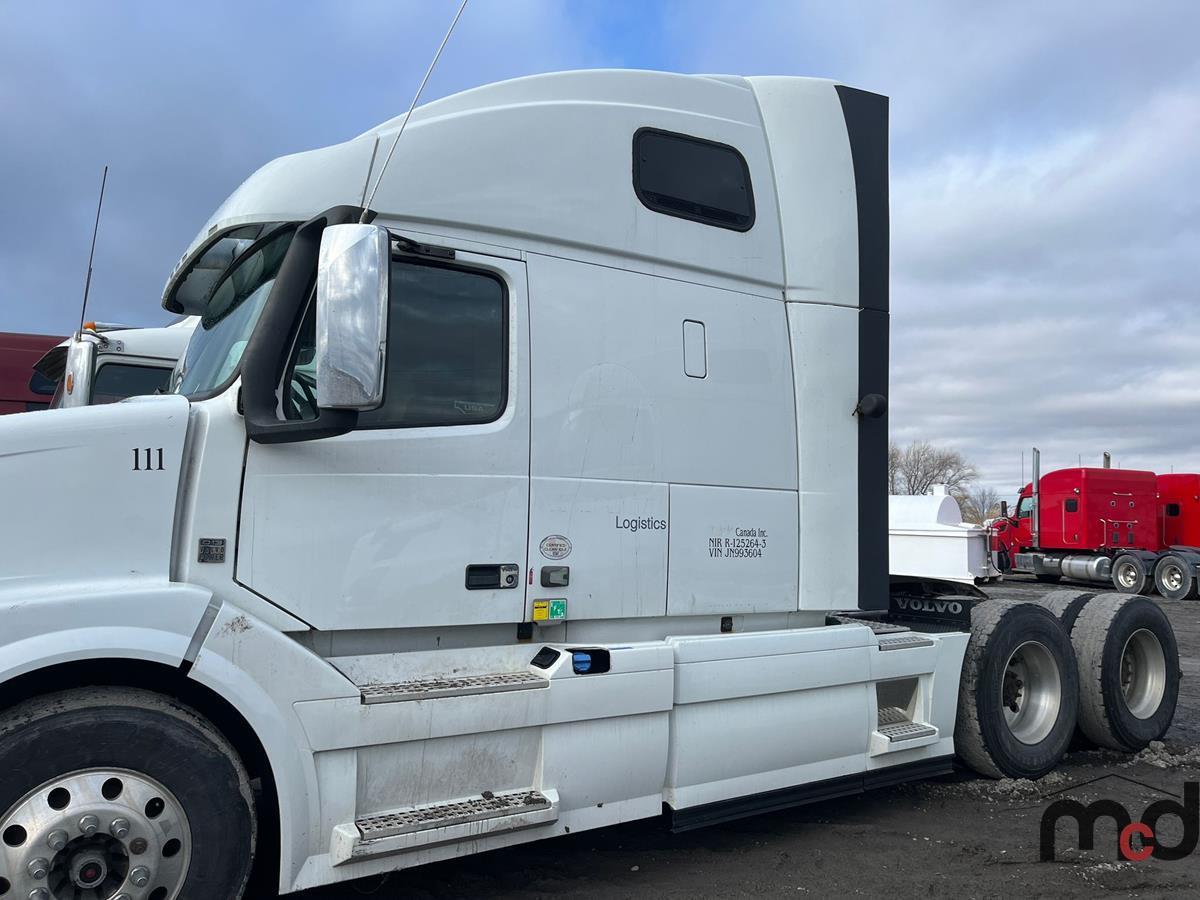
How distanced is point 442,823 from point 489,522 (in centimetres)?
116

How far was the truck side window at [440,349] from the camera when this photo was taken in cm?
361

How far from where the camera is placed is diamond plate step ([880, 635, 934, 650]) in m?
4.96

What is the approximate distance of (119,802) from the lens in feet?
9.48

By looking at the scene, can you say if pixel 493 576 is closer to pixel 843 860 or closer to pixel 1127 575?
pixel 843 860

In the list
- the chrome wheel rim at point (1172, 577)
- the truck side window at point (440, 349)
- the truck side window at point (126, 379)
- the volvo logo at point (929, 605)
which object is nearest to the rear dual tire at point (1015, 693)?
the volvo logo at point (929, 605)

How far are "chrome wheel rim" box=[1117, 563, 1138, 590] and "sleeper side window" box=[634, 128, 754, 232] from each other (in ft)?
70.1

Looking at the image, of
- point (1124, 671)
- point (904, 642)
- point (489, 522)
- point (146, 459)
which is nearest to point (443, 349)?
point (489, 522)

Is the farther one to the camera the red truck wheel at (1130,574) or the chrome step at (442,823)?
the red truck wheel at (1130,574)

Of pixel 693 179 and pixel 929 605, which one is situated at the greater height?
pixel 693 179

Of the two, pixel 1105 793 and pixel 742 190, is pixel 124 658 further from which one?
pixel 1105 793

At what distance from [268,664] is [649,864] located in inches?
87.5

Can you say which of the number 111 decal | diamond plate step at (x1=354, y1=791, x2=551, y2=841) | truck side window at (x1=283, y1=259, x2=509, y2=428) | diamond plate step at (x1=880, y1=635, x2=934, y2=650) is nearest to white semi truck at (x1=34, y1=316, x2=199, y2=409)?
truck side window at (x1=283, y1=259, x2=509, y2=428)

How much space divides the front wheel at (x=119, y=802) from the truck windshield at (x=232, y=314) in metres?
1.23

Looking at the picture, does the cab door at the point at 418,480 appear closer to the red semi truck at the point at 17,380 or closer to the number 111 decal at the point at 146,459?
the number 111 decal at the point at 146,459
